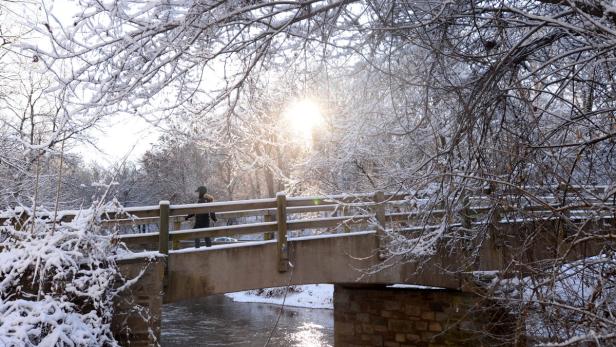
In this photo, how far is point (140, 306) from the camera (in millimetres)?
6629

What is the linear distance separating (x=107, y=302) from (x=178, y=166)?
3699 cm

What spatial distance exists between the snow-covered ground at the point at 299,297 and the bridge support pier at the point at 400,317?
11.1 meters

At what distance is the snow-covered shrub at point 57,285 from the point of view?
17.6 feet

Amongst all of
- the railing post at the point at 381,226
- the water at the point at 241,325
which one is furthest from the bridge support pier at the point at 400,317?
the water at the point at 241,325

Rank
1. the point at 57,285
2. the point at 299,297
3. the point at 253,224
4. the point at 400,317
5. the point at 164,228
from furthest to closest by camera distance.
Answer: the point at 299,297, the point at 400,317, the point at 253,224, the point at 164,228, the point at 57,285

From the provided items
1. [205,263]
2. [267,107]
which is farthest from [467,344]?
[267,107]

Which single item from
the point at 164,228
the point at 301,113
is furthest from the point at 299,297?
the point at 164,228

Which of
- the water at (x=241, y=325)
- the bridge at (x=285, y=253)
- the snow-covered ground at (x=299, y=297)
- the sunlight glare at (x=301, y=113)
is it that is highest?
the sunlight glare at (x=301, y=113)

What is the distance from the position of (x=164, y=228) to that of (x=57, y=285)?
158cm

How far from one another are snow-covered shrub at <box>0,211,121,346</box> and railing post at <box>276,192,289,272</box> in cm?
248

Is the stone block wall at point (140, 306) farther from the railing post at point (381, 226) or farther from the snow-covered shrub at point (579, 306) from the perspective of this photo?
the snow-covered shrub at point (579, 306)

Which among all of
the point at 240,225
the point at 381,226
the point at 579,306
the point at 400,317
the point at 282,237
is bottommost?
the point at 400,317

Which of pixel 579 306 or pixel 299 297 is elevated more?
pixel 579 306

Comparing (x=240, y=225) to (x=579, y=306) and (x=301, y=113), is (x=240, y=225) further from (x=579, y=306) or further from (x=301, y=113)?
(x=579, y=306)
